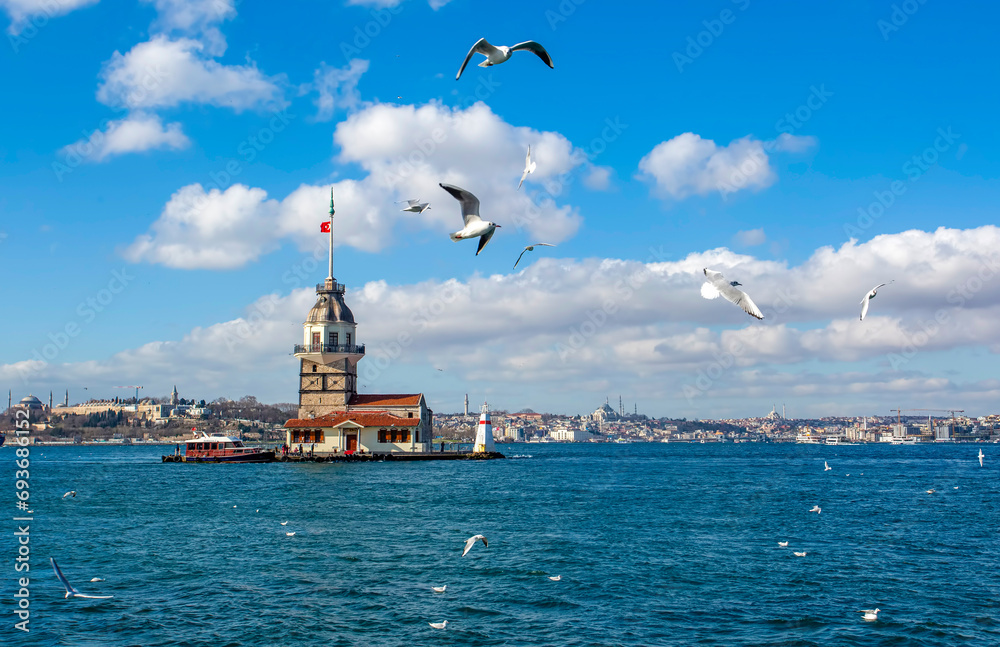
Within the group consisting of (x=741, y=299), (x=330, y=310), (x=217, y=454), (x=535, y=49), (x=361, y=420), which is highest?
(x=330, y=310)

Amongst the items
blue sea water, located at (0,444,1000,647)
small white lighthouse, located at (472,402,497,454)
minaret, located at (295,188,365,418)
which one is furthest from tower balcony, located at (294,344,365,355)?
blue sea water, located at (0,444,1000,647)

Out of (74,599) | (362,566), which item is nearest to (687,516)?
(362,566)

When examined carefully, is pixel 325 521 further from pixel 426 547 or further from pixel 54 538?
pixel 54 538

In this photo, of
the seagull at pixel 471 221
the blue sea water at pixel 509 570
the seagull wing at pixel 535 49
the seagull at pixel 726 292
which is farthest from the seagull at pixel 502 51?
the blue sea water at pixel 509 570

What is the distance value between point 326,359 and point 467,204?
185ft

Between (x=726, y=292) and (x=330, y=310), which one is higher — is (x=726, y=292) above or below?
below

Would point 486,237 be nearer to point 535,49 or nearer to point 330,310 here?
point 535,49

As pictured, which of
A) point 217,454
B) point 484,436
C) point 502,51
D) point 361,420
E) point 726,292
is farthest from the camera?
point 484,436

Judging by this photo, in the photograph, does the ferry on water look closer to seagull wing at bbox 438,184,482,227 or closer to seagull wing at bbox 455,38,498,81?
seagull wing at bbox 438,184,482,227

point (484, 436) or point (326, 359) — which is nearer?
point (326, 359)

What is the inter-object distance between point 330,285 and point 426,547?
49.5 meters

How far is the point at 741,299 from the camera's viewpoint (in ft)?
36.6

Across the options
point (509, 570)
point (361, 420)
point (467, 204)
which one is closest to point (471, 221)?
point (467, 204)

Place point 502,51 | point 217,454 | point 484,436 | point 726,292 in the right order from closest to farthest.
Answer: point 502,51
point 726,292
point 217,454
point 484,436
